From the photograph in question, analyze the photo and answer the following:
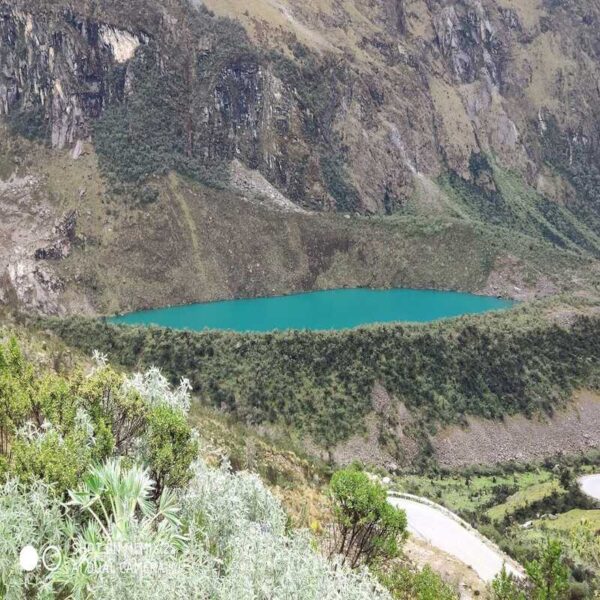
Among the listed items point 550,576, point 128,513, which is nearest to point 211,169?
point 550,576

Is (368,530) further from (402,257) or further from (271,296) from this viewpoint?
(402,257)

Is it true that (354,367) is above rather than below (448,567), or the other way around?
below

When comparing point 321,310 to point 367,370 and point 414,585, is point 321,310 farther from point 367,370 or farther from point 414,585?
point 414,585

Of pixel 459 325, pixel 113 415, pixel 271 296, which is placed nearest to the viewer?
pixel 113 415

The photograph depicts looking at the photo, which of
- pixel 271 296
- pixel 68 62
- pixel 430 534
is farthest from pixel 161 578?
pixel 68 62

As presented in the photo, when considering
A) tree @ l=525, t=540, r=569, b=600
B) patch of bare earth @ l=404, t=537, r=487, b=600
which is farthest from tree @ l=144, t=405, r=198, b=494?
patch of bare earth @ l=404, t=537, r=487, b=600

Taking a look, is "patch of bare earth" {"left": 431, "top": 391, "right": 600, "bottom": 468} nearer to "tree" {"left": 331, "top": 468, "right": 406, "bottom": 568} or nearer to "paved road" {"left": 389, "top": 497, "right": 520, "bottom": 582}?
"paved road" {"left": 389, "top": 497, "right": 520, "bottom": 582}
